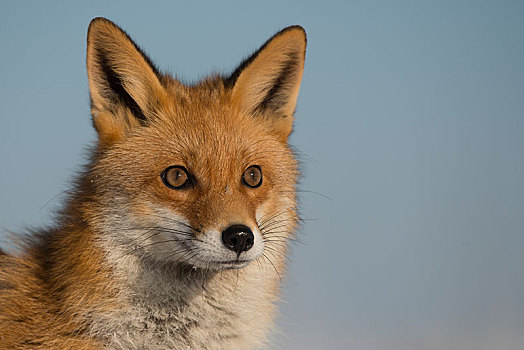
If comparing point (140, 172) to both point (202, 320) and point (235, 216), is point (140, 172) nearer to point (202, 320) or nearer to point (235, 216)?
point (235, 216)

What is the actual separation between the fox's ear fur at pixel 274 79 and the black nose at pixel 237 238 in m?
1.64

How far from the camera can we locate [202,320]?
5.80 m

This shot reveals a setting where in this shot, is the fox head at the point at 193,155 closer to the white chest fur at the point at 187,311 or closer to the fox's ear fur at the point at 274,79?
the fox's ear fur at the point at 274,79

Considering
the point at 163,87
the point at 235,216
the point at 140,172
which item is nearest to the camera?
the point at 235,216

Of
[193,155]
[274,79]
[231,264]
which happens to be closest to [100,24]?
[193,155]

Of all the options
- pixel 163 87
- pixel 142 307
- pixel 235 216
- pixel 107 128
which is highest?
pixel 163 87

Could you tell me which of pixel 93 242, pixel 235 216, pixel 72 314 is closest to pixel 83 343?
pixel 72 314

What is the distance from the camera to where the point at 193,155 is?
18.9 ft

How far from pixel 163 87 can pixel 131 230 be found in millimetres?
1541

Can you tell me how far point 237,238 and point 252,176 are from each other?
0.89 m

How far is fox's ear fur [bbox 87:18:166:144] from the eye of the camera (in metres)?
5.83

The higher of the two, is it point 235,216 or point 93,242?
point 235,216

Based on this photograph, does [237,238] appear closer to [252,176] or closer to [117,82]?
[252,176]

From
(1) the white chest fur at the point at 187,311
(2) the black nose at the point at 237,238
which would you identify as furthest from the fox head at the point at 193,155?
(1) the white chest fur at the point at 187,311
